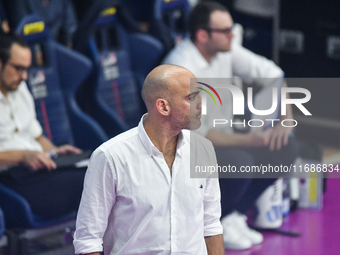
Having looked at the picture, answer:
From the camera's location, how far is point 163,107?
158 centimetres

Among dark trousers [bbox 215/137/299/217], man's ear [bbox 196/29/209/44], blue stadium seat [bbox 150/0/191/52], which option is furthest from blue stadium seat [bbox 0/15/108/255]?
blue stadium seat [bbox 150/0/191/52]

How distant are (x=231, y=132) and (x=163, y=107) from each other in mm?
1405

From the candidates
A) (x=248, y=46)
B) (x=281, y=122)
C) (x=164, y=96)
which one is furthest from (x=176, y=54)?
(x=248, y=46)

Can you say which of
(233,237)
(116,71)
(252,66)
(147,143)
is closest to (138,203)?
(147,143)

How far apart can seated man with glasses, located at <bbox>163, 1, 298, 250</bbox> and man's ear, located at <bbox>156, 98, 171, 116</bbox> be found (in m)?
1.05

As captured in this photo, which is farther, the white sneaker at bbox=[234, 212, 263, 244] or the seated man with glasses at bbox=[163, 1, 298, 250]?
the white sneaker at bbox=[234, 212, 263, 244]

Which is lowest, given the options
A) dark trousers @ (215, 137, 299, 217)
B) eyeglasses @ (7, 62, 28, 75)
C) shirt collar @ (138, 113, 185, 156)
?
dark trousers @ (215, 137, 299, 217)

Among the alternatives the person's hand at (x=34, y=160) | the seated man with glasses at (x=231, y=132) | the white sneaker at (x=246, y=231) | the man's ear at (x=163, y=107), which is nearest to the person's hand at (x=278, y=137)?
the seated man with glasses at (x=231, y=132)

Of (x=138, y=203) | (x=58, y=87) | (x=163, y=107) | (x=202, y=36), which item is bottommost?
(x=138, y=203)

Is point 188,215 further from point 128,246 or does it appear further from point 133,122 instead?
point 133,122

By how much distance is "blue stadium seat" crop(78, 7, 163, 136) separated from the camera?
330 centimetres

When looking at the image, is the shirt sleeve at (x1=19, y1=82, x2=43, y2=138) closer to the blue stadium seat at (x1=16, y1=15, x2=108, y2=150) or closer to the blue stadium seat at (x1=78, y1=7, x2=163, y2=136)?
the blue stadium seat at (x1=16, y1=15, x2=108, y2=150)

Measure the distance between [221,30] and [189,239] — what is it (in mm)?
1557

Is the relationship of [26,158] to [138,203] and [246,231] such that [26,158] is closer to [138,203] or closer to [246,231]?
[138,203]
